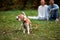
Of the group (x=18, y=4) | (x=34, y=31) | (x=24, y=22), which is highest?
(x=24, y=22)

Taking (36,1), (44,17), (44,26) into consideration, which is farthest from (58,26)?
(36,1)

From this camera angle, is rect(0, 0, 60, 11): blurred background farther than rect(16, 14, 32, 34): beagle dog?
Yes

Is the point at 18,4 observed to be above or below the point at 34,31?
above

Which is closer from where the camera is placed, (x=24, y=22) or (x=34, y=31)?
(x=24, y=22)

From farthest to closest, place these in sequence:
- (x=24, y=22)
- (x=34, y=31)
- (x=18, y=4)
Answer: (x=18, y=4), (x=34, y=31), (x=24, y=22)

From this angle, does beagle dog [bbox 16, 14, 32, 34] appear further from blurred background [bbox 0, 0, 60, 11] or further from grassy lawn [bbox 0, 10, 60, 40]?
blurred background [bbox 0, 0, 60, 11]

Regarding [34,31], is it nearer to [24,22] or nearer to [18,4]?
[24,22]

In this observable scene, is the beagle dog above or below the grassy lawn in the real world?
above

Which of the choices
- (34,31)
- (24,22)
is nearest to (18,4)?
(34,31)

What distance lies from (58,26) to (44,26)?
17.9 inches

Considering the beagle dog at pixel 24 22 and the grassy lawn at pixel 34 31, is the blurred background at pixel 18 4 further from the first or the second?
the beagle dog at pixel 24 22

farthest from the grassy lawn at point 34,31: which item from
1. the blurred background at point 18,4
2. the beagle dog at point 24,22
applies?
the blurred background at point 18,4

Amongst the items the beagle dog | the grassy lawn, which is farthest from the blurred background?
the beagle dog

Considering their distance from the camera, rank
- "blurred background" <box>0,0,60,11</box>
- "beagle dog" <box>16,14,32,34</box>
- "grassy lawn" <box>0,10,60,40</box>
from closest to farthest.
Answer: "grassy lawn" <box>0,10,60,40</box> < "beagle dog" <box>16,14,32,34</box> < "blurred background" <box>0,0,60,11</box>
